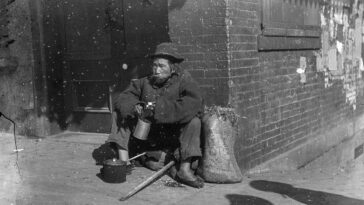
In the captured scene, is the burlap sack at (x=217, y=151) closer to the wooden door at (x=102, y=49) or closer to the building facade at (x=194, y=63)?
the building facade at (x=194, y=63)

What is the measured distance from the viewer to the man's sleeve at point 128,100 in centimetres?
549

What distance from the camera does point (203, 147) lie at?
18.4 feet

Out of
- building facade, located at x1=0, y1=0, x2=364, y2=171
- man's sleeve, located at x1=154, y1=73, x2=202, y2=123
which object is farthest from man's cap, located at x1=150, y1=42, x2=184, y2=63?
man's sleeve, located at x1=154, y1=73, x2=202, y2=123

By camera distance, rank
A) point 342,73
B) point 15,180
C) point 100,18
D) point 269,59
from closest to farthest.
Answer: point 15,180 < point 269,59 < point 100,18 < point 342,73

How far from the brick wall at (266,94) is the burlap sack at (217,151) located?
328 millimetres

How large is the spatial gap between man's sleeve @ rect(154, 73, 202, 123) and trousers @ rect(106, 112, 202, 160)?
110 millimetres

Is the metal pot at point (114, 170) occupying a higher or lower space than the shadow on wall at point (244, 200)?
higher

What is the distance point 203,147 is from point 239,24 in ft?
4.76

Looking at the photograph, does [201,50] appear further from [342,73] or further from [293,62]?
[342,73]

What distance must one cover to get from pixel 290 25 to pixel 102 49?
267cm

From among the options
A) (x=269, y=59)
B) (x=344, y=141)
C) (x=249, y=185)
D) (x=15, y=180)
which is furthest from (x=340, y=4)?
(x=15, y=180)

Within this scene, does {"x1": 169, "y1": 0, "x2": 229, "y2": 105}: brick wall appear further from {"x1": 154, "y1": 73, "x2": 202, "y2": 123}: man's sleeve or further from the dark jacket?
{"x1": 154, "y1": 73, "x2": 202, "y2": 123}: man's sleeve

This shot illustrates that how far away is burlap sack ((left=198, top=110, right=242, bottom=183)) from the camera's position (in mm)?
5547

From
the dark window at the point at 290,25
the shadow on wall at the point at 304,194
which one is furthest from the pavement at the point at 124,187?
the dark window at the point at 290,25
